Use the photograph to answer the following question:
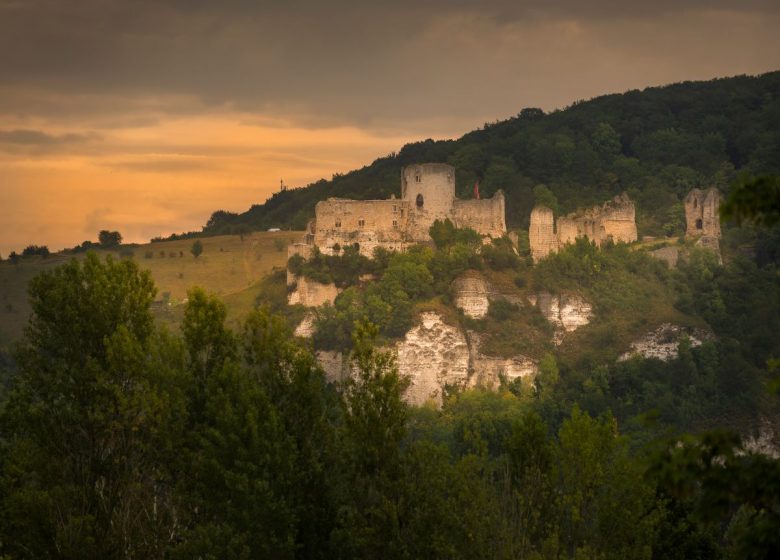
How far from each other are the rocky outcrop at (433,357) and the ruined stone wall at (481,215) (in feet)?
20.9

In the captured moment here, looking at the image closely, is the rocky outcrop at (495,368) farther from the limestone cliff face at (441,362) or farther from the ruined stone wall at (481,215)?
the ruined stone wall at (481,215)

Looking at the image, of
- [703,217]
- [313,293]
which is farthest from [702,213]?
[313,293]

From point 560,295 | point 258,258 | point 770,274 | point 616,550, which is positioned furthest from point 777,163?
point 616,550

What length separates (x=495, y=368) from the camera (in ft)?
276

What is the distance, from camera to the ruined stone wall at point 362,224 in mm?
86062

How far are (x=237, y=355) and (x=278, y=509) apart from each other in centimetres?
548

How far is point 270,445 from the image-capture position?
1331 inches

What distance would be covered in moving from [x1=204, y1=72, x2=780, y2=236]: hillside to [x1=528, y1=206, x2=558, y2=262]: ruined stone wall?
482 centimetres

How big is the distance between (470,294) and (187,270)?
73.7 feet

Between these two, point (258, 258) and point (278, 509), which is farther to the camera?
point (258, 258)

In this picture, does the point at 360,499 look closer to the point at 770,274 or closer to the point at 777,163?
the point at 770,274

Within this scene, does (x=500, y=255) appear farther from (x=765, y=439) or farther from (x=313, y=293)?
(x=765, y=439)

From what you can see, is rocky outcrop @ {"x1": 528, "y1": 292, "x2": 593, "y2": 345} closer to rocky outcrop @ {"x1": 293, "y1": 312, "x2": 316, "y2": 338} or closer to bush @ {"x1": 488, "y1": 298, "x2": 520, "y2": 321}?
bush @ {"x1": 488, "y1": 298, "x2": 520, "y2": 321}

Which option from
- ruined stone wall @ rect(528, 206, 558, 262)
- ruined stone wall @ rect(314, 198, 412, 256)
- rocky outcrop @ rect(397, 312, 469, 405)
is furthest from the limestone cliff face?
ruined stone wall @ rect(528, 206, 558, 262)
